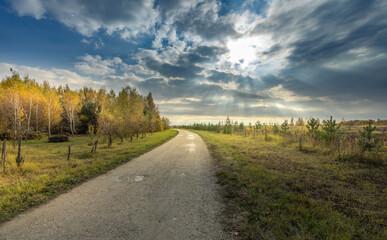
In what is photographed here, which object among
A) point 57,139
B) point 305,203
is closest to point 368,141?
point 305,203

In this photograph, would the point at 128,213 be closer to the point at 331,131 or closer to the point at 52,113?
the point at 331,131

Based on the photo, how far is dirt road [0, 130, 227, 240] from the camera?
10.5 ft

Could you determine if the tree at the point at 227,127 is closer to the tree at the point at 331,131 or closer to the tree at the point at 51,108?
the tree at the point at 331,131

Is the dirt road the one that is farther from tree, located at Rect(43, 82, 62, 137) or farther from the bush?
tree, located at Rect(43, 82, 62, 137)

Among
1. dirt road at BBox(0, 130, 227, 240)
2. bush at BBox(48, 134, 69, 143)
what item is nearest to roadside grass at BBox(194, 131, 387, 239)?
dirt road at BBox(0, 130, 227, 240)

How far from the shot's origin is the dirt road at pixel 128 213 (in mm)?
3186

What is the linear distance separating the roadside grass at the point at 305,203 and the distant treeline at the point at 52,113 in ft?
39.7

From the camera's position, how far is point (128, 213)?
3.92 metres

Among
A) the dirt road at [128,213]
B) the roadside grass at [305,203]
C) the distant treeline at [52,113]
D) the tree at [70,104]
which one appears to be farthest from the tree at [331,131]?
the tree at [70,104]

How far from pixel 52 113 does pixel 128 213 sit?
117ft

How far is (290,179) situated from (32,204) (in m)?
9.02

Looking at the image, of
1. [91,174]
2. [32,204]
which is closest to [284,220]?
[32,204]

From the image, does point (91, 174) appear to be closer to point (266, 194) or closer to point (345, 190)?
point (266, 194)

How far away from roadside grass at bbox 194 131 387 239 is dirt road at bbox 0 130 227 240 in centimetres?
72
